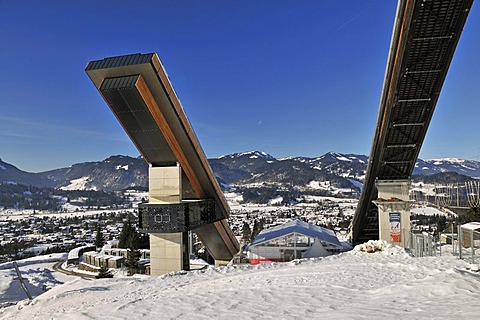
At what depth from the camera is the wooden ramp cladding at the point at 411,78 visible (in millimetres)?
11107

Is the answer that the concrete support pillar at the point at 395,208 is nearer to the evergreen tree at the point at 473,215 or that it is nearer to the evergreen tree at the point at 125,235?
the evergreen tree at the point at 473,215

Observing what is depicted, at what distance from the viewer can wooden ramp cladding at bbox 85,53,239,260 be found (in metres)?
13.8

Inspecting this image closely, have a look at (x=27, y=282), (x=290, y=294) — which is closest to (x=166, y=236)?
(x=290, y=294)

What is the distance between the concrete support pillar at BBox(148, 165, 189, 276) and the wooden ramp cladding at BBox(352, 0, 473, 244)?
34.4 feet

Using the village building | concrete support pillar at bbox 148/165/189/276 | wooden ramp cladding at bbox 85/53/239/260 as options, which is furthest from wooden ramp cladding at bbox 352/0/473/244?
concrete support pillar at bbox 148/165/189/276

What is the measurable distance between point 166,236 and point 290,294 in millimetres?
10900

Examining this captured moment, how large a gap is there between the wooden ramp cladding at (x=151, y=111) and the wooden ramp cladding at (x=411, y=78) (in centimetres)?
913

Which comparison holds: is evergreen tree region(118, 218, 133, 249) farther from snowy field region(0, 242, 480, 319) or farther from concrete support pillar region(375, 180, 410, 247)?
concrete support pillar region(375, 180, 410, 247)

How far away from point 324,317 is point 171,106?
11340 millimetres

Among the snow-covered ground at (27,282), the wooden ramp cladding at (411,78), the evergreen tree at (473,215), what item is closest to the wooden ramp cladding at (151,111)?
the wooden ramp cladding at (411,78)

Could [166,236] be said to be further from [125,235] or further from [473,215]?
[125,235]

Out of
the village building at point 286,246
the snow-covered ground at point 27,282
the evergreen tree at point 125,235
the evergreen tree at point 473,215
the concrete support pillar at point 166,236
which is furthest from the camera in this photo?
the evergreen tree at point 125,235

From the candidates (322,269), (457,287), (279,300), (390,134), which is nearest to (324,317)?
(279,300)

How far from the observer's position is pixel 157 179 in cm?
1784
